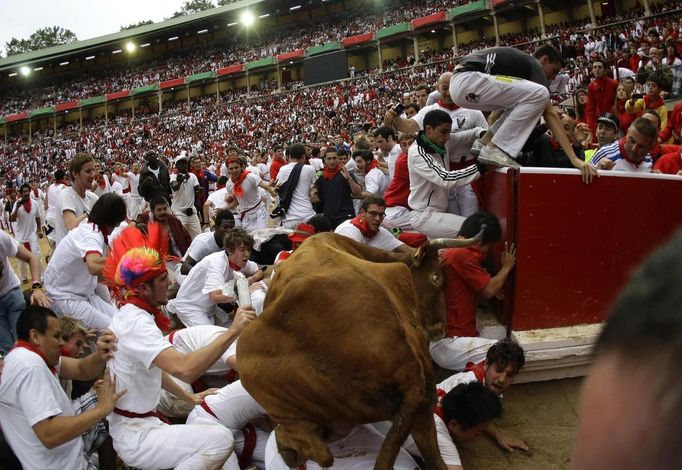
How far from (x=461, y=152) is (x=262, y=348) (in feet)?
10.9

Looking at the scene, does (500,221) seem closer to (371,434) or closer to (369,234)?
(369,234)

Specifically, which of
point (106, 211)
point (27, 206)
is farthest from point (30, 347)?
point (27, 206)

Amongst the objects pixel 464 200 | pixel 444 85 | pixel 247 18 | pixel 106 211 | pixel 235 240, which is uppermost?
pixel 247 18

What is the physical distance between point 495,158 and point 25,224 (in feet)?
37.2

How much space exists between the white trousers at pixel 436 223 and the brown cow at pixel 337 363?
6.77 ft

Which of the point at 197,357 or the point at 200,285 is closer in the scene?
the point at 197,357

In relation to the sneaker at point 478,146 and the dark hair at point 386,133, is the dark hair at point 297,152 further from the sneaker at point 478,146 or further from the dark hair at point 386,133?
the sneaker at point 478,146

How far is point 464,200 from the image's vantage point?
5.13 meters

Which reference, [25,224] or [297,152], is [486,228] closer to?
[297,152]

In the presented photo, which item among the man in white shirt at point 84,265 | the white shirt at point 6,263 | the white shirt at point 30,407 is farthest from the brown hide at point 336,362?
the white shirt at point 6,263

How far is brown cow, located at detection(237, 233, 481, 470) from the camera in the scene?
263 cm

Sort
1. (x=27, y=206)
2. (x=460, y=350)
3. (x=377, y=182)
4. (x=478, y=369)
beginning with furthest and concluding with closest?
(x=27, y=206) < (x=377, y=182) < (x=460, y=350) < (x=478, y=369)

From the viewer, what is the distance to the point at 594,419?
0.51 meters

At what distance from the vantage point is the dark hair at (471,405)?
338 cm
